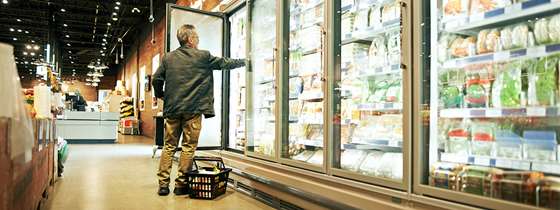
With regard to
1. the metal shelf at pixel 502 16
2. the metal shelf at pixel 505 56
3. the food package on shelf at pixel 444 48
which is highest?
the metal shelf at pixel 502 16

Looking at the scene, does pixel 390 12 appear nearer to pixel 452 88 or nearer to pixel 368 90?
pixel 368 90

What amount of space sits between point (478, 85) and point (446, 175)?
0.52 metres

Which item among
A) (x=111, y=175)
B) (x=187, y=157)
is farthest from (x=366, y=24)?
(x=111, y=175)

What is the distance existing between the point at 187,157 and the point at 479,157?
266 cm

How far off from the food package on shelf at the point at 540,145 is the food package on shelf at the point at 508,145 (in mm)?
39

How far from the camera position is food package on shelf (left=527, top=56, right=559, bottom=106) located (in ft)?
6.05

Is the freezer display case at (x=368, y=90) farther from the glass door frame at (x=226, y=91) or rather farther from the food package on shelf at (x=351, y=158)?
the glass door frame at (x=226, y=91)

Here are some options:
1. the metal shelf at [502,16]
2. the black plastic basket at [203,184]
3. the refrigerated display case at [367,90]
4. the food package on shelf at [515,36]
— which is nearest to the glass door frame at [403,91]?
the refrigerated display case at [367,90]

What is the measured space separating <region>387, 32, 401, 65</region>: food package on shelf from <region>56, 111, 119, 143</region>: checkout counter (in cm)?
1088

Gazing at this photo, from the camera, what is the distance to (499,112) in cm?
199

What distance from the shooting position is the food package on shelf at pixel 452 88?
229cm

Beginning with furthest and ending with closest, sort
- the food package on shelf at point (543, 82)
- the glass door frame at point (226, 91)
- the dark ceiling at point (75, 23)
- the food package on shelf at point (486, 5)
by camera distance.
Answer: the dark ceiling at point (75, 23) → the glass door frame at point (226, 91) → the food package on shelf at point (486, 5) → the food package on shelf at point (543, 82)

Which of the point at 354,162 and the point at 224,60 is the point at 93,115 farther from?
the point at 354,162

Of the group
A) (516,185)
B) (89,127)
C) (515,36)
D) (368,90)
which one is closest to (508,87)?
(515,36)
